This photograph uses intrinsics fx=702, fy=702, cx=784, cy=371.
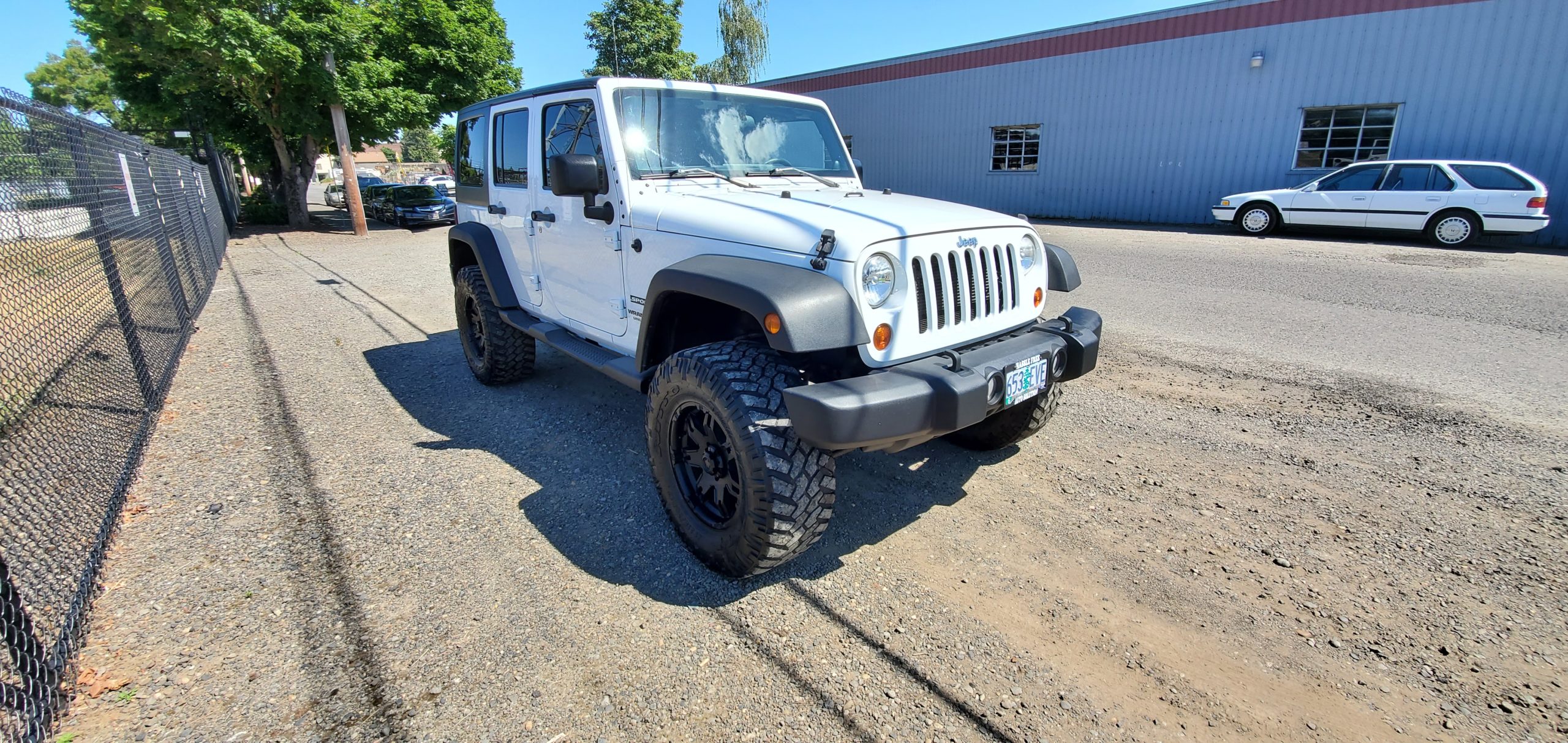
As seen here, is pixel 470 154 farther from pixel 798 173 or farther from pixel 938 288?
pixel 938 288

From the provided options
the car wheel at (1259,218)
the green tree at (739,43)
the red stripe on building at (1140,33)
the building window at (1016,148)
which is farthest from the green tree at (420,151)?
the car wheel at (1259,218)

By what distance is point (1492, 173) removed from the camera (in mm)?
10500

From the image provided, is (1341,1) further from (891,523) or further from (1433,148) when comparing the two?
(891,523)

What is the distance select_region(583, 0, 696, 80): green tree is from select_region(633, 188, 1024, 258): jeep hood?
25984 millimetres

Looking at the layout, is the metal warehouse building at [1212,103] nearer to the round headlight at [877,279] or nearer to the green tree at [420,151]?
the round headlight at [877,279]

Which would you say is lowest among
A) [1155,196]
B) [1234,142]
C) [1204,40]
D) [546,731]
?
[546,731]

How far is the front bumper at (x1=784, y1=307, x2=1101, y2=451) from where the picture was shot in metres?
2.25

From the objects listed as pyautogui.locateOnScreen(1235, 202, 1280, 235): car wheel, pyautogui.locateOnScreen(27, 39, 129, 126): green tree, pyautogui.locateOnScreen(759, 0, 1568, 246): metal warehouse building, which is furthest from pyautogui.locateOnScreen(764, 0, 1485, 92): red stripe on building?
pyautogui.locateOnScreen(27, 39, 129, 126): green tree

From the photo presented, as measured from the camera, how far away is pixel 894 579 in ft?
9.15

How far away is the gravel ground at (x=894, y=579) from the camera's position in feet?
7.01

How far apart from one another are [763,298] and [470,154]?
3.78 meters

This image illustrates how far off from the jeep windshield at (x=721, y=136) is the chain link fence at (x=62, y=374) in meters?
2.71

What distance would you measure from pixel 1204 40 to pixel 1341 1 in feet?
7.55

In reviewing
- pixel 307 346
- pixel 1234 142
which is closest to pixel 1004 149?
pixel 1234 142
